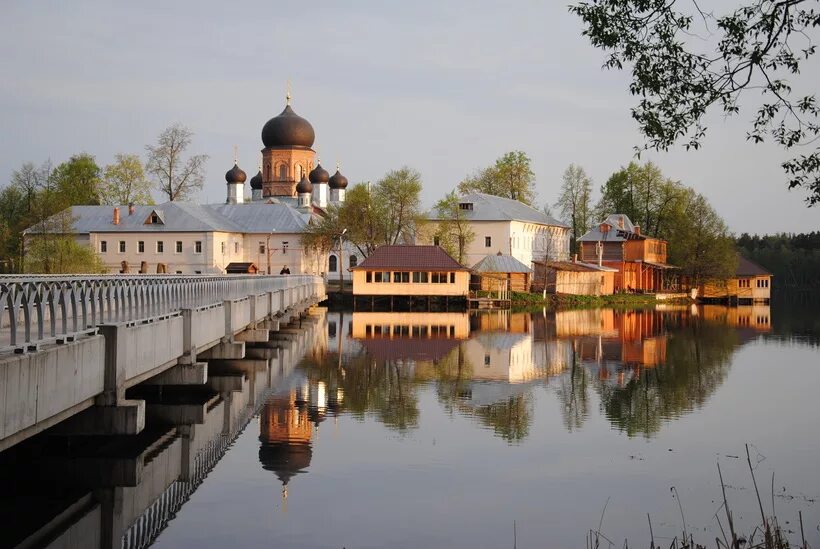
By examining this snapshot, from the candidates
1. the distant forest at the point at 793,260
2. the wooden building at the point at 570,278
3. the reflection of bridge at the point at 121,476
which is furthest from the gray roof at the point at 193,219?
the distant forest at the point at 793,260

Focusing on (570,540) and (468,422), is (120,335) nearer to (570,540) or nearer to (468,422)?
(570,540)

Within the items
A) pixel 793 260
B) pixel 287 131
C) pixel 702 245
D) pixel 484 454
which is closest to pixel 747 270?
pixel 702 245

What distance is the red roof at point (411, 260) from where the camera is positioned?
6556 centimetres

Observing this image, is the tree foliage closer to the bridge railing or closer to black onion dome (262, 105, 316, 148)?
black onion dome (262, 105, 316, 148)

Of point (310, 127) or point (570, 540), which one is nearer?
point (570, 540)

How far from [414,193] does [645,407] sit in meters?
53.9

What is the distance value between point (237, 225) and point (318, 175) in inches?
552

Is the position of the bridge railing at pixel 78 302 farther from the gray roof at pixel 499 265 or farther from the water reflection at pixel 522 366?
the gray roof at pixel 499 265

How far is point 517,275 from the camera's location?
73625 millimetres

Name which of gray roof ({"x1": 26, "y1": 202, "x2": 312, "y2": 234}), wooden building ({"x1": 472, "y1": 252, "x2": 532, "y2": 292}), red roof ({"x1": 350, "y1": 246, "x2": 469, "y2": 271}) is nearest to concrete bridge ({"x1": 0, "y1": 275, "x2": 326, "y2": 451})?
red roof ({"x1": 350, "y1": 246, "x2": 469, "y2": 271})

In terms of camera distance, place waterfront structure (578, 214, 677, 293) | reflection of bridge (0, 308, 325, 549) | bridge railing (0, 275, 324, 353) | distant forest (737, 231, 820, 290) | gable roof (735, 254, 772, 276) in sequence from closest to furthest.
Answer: bridge railing (0, 275, 324, 353) → reflection of bridge (0, 308, 325, 549) → waterfront structure (578, 214, 677, 293) → gable roof (735, 254, 772, 276) → distant forest (737, 231, 820, 290)

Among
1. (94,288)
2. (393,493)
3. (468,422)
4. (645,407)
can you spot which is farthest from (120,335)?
(645,407)

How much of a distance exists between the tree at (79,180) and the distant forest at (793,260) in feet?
279

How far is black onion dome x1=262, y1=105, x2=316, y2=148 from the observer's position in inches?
3637
